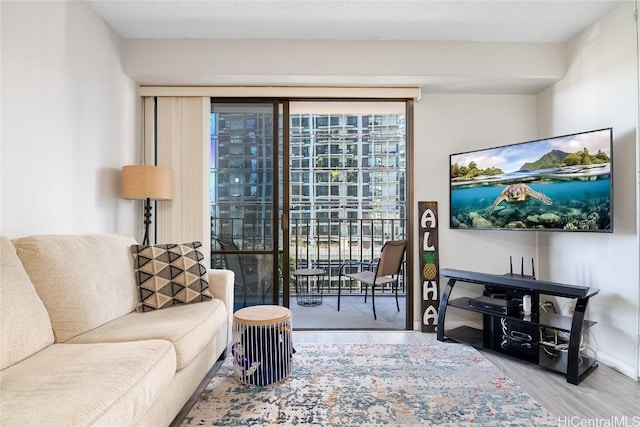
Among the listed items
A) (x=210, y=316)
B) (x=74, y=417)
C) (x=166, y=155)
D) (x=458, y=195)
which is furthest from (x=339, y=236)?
(x=74, y=417)

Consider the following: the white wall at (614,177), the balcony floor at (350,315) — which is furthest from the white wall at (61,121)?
the white wall at (614,177)

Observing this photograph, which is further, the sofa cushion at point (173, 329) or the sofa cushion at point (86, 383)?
the sofa cushion at point (173, 329)

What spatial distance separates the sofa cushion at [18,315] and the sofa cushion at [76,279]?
6 centimetres

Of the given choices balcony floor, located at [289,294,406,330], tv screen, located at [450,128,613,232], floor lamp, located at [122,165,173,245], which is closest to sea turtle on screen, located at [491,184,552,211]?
tv screen, located at [450,128,613,232]

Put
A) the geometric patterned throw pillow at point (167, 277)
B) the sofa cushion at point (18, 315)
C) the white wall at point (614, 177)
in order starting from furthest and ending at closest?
the white wall at point (614, 177), the geometric patterned throw pillow at point (167, 277), the sofa cushion at point (18, 315)

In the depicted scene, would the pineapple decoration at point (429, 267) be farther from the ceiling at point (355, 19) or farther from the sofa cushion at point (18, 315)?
the sofa cushion at point (18, 315)

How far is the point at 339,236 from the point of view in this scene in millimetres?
4609

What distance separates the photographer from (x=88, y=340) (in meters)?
1.44

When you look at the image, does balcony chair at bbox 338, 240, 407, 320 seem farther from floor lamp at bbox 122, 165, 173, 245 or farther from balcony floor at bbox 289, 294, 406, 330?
floor lamp at bbox 122, 165, 173, 245

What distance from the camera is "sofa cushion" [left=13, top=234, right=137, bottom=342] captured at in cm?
145

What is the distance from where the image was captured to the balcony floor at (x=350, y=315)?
3.11 metres

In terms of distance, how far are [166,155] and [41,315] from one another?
181 cm

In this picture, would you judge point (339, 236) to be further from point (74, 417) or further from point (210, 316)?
point (74, 417)

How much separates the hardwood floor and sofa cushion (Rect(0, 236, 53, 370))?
97.2 inches
